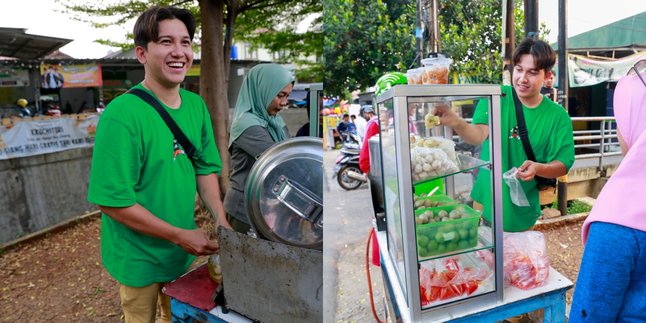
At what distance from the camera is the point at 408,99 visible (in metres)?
0.85

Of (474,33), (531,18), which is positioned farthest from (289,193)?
(531,18)

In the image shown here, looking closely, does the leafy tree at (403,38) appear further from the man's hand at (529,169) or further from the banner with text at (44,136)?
the banner with text at (44,136)

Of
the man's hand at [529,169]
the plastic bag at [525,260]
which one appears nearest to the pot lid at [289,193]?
the plastic bag at [525,260]

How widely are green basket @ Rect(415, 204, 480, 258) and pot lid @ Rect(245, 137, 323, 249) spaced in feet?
0.83

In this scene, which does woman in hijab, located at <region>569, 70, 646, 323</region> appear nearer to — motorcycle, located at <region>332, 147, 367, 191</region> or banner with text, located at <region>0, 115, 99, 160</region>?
motorcycle, located at <region>332, 147, 367, 191</region>

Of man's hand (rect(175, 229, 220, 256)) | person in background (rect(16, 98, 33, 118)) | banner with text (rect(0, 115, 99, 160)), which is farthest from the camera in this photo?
person in background (rect(16, 98, 33, 118))

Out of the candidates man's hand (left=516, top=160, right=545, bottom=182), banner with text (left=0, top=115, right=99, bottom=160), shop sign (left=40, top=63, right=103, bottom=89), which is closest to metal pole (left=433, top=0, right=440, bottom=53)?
man's hand (left=516, top=160, right=545, bottom=182)

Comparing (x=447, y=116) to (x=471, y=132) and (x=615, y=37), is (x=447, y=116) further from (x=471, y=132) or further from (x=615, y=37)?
(x=615, y=37)

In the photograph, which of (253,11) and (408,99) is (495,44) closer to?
(408,99)

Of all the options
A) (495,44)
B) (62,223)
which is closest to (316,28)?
(495,44)

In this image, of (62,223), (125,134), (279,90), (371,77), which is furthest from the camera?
(62,223)

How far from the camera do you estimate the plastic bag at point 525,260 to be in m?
1.04

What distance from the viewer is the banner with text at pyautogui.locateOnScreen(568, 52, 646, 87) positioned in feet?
3.77

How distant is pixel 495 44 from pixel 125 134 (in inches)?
38.1
